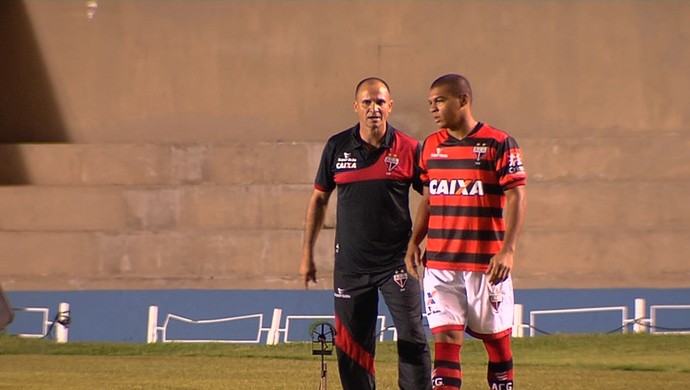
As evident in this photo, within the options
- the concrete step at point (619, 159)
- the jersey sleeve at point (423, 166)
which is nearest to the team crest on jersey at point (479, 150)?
the jersey sleeve at point (423, 166)

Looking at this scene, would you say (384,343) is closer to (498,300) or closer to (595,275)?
(595,275)

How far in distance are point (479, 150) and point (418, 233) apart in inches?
23.8

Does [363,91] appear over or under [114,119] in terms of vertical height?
under

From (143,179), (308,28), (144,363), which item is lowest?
(144,363)

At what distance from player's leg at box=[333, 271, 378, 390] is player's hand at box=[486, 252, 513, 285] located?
43.1 inches

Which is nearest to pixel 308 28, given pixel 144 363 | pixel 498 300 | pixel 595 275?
pixel 595 275

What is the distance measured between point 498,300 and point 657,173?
35.7 feet

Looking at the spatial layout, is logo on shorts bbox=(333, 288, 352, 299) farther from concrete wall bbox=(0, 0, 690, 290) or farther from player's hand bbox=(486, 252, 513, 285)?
concrete wall bbox=(0, 0, 690, 290)

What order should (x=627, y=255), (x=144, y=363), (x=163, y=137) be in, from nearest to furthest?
(x=144, y=363) → (x=627, y=255) → (x=163, y=137)

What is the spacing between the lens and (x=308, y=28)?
56.2 feet

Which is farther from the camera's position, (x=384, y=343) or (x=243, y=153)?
(x=243, y=153)

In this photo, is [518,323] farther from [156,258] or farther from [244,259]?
[156,258]

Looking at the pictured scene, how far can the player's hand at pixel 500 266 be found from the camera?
6168 millimetres

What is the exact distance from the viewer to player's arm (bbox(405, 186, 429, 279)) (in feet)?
21.9
